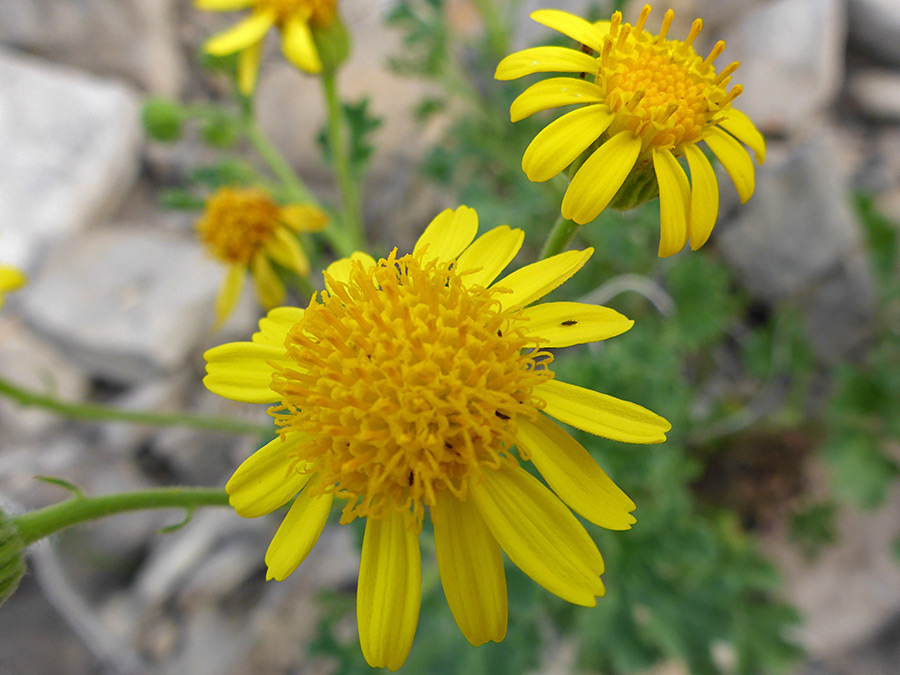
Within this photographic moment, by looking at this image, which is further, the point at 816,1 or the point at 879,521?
the point at 816,1

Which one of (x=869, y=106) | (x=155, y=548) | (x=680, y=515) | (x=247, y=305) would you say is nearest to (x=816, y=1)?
(x=869, y=106)

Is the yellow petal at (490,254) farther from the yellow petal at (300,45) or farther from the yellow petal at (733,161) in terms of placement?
the yellow petal at (300,45)

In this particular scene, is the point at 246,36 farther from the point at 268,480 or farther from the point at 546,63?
the point at 268,480

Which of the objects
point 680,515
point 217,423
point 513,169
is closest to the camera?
point 217,423

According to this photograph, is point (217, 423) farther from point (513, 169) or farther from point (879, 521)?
point (879, 521)

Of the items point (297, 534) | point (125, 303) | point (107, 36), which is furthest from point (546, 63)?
point (107, 36)

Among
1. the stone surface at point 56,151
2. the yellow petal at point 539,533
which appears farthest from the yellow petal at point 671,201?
the stone surface at point 56,151

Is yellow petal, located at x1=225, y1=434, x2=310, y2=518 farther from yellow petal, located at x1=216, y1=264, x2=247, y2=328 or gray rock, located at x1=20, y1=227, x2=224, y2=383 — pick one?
gray rock, located at x1=20, y1=227, x2=224, y2=383
